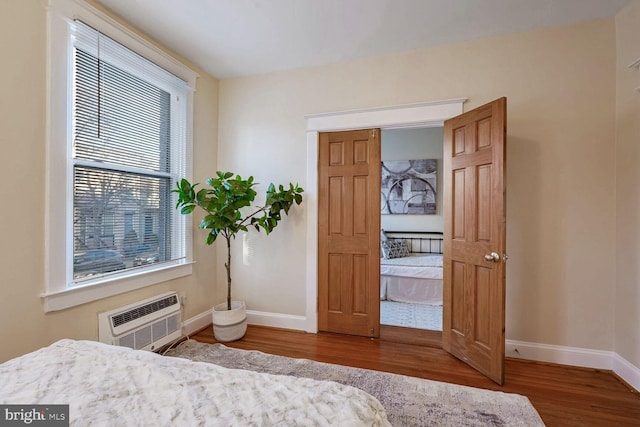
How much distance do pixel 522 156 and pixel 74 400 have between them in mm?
3198

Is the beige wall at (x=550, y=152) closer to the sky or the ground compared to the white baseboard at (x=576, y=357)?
closer to the sky

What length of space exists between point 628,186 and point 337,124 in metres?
2.41

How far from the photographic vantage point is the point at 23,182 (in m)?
1.72

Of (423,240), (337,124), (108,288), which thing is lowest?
(108,288)

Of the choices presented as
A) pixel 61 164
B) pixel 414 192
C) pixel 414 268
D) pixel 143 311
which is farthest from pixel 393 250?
pixel 61 164

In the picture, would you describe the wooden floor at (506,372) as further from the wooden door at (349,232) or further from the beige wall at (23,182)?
the beige wall at (23,182)

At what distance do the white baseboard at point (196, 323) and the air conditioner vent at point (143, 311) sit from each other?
36 centimetres

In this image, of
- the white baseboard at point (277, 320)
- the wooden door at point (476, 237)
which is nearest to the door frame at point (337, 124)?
the white baseboard at point (277, 320)

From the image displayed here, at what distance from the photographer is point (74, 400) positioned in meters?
0.96

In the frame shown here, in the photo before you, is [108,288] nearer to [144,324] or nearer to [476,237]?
[144,324]

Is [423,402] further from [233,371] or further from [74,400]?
[74,400]

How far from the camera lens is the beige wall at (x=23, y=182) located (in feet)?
5.37

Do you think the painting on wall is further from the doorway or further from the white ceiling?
the white ceiling

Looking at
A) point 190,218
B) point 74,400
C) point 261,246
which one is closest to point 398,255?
point 261,246
